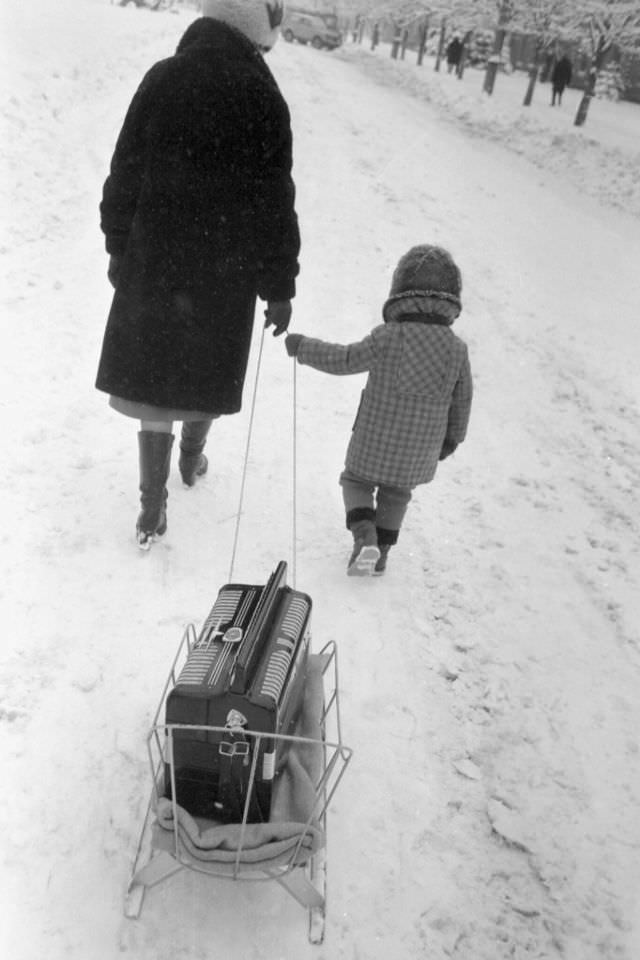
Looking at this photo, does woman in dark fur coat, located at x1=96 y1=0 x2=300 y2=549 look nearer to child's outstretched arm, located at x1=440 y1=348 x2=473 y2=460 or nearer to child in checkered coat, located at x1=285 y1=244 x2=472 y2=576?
child in checkered coat, located at x1=285 y1=244 x2=472 y2=576

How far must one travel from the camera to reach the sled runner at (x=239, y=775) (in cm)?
198

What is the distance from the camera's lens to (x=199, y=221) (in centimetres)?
286

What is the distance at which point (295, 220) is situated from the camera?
3.02 m

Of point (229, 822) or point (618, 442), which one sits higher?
point (229, 822)

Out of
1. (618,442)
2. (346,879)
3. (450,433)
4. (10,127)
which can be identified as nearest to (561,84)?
(10,127)

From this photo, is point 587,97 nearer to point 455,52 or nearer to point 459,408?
point 455,52

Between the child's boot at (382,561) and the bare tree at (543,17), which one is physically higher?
the bare tree at (543,17)

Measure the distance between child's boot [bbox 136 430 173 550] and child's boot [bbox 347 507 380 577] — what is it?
0.89m

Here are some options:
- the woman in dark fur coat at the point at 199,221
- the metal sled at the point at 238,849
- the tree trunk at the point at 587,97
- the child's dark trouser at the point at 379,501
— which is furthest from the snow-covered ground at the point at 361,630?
the tree trunk at the point at 587,97

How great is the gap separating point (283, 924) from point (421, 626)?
5.14 ft

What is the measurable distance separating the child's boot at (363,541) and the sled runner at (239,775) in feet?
3.76

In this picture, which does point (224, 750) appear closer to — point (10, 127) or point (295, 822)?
point (295, 822)

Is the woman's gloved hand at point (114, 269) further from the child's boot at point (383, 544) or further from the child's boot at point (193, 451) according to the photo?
the child's boot at point (383, 544)

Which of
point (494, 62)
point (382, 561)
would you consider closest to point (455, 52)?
point (494, 62)
